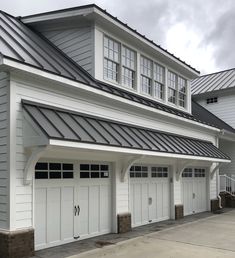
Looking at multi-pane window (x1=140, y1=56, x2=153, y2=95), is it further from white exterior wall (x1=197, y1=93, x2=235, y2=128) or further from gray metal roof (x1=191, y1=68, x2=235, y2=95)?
white exterior wall (x1=197, y1=93, x2=235, y2=128)

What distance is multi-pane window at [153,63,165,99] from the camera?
15.2m

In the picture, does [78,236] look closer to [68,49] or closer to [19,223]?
[19,223]

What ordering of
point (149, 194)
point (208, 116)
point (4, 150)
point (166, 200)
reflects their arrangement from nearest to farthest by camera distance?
point (4, 150), point (149, 194), point (166, 200), point (208, 116)

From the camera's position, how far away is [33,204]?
29.3 ft

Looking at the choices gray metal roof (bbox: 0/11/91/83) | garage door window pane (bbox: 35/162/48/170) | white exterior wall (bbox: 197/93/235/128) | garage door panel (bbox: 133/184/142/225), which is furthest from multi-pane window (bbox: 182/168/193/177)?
garage door window pane (bbox: 35/162/48/170)

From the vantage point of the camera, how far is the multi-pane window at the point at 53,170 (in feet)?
31.1

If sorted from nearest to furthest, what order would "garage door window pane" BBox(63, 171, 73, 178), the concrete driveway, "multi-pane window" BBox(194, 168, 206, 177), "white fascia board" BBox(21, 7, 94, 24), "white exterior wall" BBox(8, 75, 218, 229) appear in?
"white exterior wall" BBox(8, 75, 218, 229) < the concrete driveway < "garage door window pane" BBox(63, 171, 73, 178) < "white fascia board" BBox(21, 7, 94, 24) < "multi-pane window" BBox(194, 168, 206, 177)

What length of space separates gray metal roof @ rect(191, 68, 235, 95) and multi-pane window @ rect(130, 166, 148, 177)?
10.6 metres

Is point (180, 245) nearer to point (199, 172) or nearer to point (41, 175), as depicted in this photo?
point (41, 175)

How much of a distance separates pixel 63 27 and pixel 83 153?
4.81 meters

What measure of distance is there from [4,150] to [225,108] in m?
16.6

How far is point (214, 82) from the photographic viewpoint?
24.1m

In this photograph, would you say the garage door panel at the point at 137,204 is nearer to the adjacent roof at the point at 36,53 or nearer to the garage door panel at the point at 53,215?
the adjacent roof at the point at 36,53

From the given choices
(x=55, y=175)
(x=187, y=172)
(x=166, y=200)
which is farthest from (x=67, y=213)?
(x=187, y=172)
